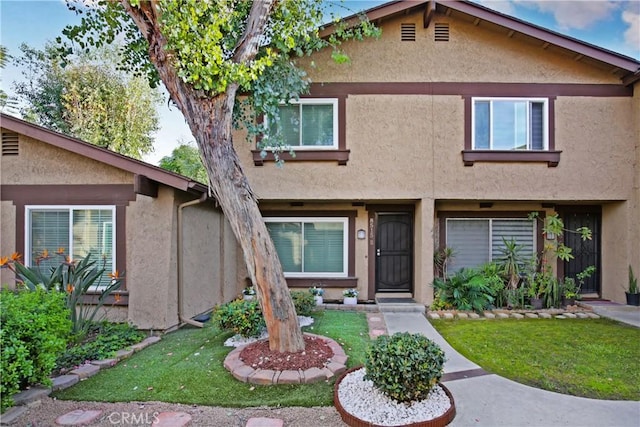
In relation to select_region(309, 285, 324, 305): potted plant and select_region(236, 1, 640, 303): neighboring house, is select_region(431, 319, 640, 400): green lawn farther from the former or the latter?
select_region(309, 285, 324, 305): potted plant

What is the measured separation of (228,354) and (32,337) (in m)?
2.27

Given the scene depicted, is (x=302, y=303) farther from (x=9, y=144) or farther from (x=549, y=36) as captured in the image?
(x=549, y=36)

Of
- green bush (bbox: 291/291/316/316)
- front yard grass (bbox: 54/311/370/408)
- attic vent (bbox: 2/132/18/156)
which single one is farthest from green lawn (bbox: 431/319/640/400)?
attic vent (bbox: 2/132/18/156)

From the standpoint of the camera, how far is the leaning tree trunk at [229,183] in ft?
14.5

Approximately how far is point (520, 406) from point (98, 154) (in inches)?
289

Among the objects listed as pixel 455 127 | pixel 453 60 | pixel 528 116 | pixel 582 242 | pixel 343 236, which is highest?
pixel 453 60

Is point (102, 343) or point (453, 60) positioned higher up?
point (453, 60)

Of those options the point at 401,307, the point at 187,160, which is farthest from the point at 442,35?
the point at 187,160

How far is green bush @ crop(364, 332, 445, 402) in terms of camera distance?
3.24 metres

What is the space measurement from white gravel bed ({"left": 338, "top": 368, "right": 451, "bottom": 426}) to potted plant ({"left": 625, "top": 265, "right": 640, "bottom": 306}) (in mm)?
7369

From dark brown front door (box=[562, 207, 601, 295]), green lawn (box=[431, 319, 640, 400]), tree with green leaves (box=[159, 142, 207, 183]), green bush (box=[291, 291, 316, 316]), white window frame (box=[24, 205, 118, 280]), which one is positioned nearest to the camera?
green lawn (box=[431, 319, 640, 400])

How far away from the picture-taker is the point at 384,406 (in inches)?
131

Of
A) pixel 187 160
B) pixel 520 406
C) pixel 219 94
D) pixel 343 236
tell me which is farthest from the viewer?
pixel 187 160

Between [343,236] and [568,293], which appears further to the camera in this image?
[343,236]
